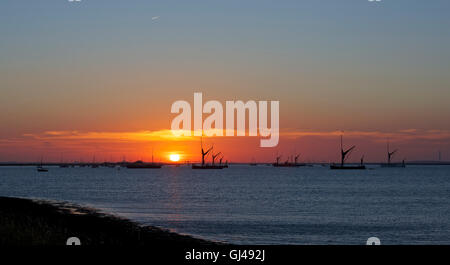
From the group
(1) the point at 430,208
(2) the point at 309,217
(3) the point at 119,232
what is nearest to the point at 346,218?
(2) the point at 309,217

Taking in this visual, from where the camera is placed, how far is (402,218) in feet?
215

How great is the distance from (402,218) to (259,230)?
23548 mm

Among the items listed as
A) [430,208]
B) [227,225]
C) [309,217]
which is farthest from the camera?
[430,208]

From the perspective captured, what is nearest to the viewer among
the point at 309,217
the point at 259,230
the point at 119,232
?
the point at 119,232
